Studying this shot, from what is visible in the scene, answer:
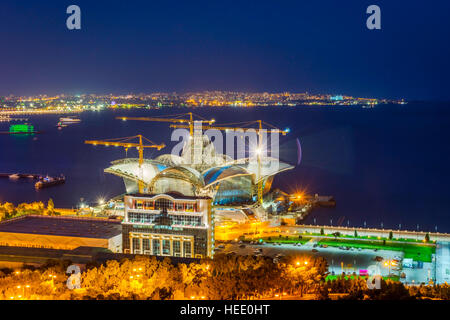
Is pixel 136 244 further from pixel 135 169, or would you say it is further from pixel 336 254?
pixel 135 169

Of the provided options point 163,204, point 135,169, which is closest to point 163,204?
point 163,204

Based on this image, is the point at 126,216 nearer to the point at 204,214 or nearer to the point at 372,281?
the point at 204,214

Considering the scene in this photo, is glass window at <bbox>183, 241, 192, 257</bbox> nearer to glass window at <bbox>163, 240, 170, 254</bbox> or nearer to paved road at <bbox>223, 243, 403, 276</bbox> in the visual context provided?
glass window at <bbox>163, 240, 170, 254</bbox>

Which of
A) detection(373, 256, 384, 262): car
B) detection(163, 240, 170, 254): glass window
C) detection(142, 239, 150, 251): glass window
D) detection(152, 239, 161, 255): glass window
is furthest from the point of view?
detection(373, 256, 384, 262): car

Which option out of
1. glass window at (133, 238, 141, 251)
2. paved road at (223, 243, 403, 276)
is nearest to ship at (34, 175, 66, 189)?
paved road at (223, 243, 403, 276)

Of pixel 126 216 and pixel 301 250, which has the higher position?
pixel 126 216

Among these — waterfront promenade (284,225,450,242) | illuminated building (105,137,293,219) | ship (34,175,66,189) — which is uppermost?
illuminated building (105,137,293,219)
